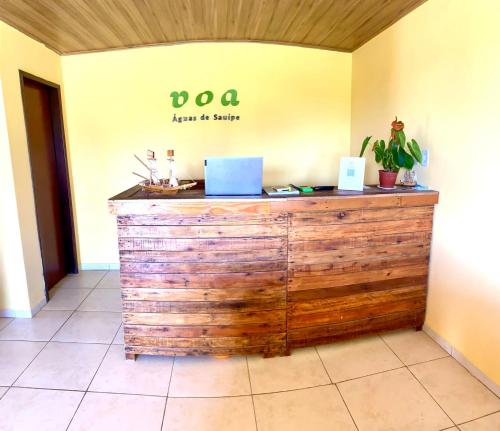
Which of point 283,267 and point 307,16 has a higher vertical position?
point 307,16

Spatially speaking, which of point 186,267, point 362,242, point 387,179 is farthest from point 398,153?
point 186,267

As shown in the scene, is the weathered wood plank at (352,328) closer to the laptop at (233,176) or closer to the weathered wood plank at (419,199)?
the weathered wood plank at (419,199)

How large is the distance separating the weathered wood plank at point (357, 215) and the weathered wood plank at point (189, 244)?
0.94ft

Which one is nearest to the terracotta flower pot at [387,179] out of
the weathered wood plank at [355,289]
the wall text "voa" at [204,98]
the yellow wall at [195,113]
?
the weathered wood plank at [355,289]

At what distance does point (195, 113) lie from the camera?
11.9ft

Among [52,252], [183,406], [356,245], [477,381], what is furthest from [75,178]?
[477,381]

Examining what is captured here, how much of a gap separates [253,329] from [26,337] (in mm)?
1767

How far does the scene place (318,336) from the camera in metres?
2.35

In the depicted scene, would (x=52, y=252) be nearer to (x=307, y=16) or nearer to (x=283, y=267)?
(x=283, y=267)

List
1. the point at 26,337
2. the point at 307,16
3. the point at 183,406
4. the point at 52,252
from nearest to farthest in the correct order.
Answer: the point at 183,406, the point at 26,337, the point at 307,16, the point at 52,252

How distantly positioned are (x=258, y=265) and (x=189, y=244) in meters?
0.46

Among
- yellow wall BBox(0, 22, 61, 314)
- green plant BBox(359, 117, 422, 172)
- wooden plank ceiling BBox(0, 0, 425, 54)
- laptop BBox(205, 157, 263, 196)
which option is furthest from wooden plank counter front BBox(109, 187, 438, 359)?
wooden plank ceiling BBox(0, 0, 425, 54)

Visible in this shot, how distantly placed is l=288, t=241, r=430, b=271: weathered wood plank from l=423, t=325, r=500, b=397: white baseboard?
61 centimetres

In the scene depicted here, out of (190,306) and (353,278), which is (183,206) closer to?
(190,306)
